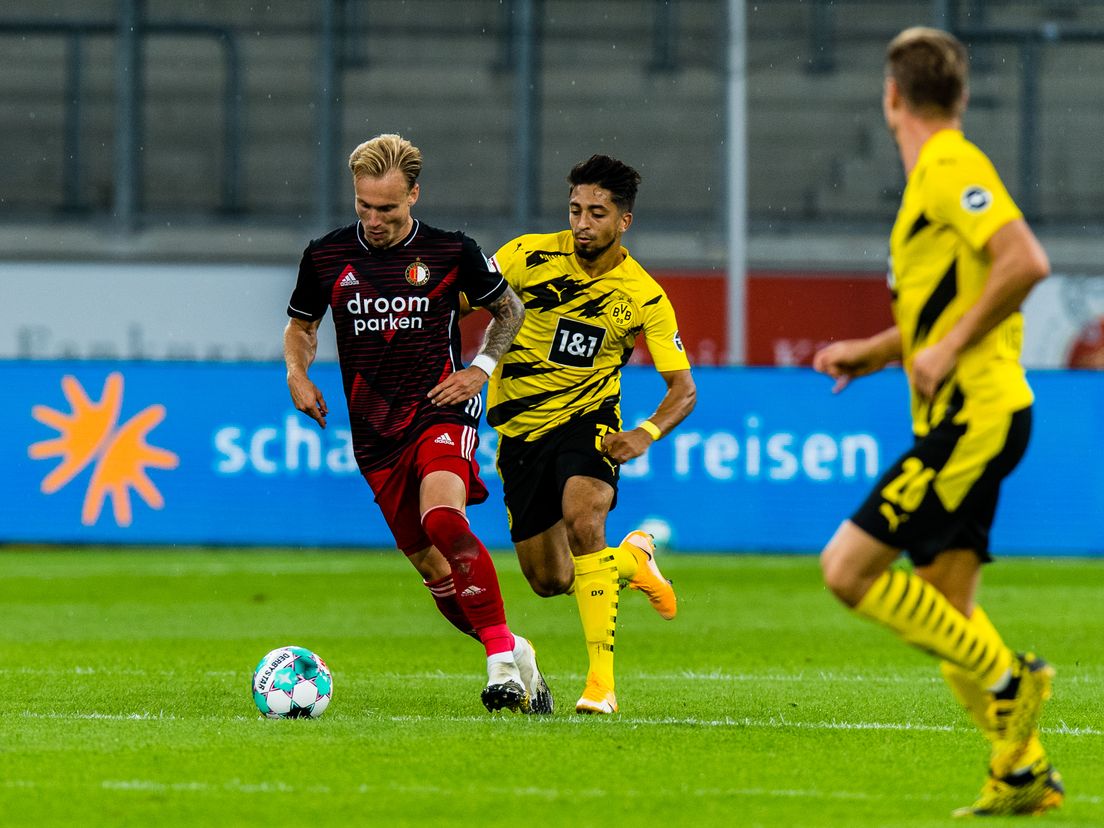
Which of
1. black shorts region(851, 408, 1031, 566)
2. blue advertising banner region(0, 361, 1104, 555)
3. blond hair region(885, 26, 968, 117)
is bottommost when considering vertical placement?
blue advertising banner region(0, 361, 1104, 555)

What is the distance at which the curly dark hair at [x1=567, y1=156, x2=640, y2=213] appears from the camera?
23.5 ft

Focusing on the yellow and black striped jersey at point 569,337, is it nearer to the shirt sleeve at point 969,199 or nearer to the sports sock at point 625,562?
the sports sock at point 625,562

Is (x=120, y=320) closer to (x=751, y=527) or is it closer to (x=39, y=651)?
(x=751, y=527)

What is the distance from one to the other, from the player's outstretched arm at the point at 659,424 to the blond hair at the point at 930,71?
249 centimetres

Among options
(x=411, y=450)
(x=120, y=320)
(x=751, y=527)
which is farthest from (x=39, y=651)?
(x=120, y=320)

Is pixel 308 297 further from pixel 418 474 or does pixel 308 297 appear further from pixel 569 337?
pixel 569 337

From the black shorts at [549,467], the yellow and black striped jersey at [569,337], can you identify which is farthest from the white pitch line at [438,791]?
A: the yellow and black striped jersey at [569,337]

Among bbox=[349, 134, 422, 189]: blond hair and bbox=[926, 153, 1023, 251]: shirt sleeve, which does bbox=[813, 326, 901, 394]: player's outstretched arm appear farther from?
bbox=[349, 134, 422, 189]: blond hair

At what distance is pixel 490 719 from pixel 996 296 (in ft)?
9.12

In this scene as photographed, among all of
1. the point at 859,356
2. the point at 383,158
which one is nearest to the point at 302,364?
A: the point at 383,158

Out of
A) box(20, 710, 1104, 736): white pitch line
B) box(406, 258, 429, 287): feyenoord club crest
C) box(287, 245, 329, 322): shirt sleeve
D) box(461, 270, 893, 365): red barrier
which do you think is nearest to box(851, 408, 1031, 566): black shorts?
box(20, 710, 1104, 736): white pitch line

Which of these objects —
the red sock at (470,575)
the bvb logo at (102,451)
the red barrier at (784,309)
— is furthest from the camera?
the red barrier at (784,309)

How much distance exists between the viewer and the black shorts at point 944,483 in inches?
183

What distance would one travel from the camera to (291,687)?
649 centimetres
